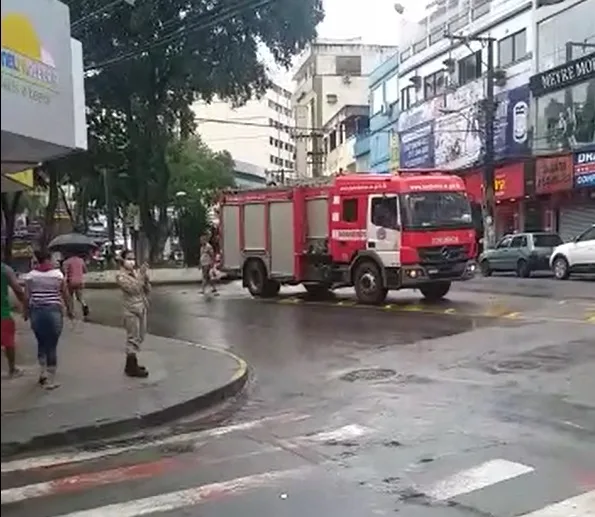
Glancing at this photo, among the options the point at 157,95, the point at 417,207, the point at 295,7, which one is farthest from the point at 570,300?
the point at 157,95

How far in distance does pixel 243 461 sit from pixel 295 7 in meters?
31.0

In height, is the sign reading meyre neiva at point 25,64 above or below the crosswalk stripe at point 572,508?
above

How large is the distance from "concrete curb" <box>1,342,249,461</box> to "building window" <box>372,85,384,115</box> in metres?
49.7

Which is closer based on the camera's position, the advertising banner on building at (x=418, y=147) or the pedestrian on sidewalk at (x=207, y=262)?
the pedestrian on sidewalk at (x=207, y=262)

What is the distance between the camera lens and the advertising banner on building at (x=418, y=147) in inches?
1892

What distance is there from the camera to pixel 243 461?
25.4ft

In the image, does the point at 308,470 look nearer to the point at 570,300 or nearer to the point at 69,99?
the point at 69,99

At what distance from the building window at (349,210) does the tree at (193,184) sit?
16.6 metres

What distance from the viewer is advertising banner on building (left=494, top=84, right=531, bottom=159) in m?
38.2

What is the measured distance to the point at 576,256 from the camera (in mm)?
28578

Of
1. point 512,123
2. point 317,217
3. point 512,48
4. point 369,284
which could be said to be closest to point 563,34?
point 512,48

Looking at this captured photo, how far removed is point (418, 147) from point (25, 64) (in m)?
45.9

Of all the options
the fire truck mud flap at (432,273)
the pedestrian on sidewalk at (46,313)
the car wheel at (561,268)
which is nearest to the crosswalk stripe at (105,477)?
the pedestrian on sidewalk at (46,313)

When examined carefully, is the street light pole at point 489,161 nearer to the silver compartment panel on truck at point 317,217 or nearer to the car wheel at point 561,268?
the car wheel at point 561,268
